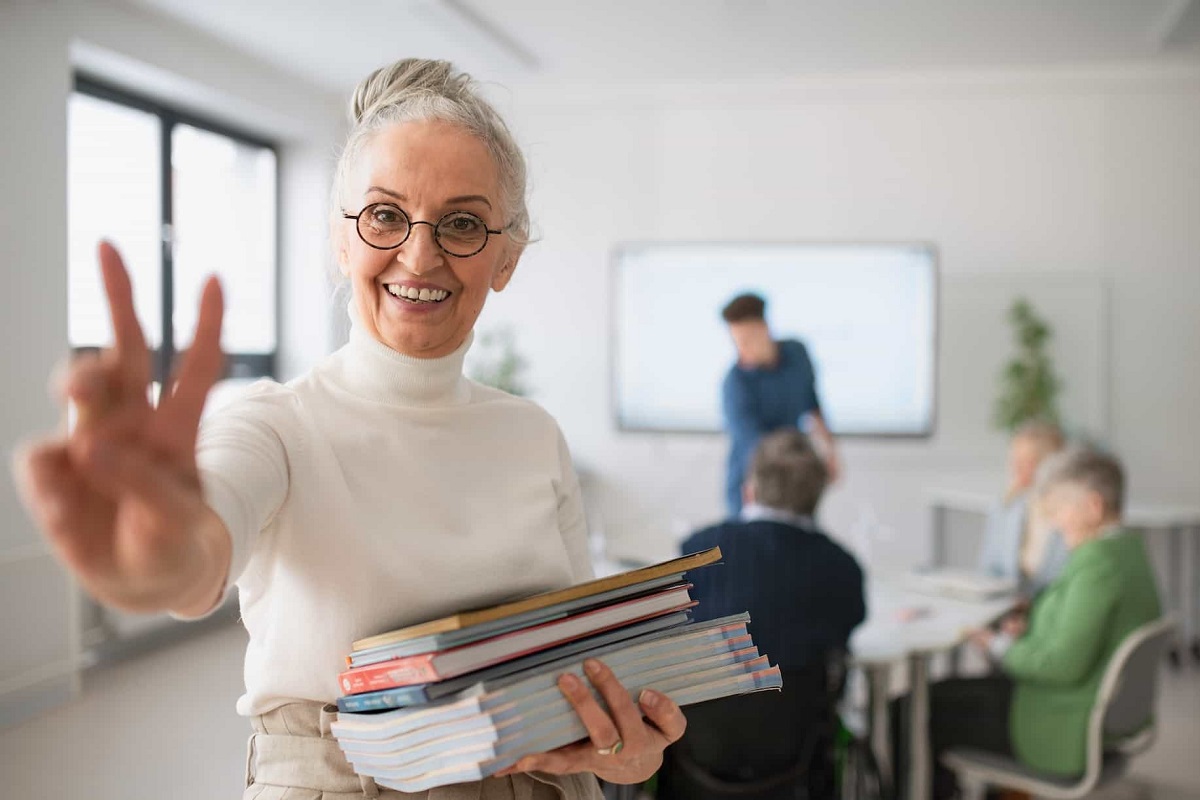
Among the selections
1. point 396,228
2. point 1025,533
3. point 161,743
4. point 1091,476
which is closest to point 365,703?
point 396,228

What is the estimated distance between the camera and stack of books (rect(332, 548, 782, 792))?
73 centimetres

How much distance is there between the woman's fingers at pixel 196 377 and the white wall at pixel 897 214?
5.56 metres

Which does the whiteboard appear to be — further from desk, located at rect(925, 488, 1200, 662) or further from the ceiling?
the ceiling

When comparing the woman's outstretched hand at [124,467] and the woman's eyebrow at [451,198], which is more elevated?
the woman's eyebrow at [451,198]

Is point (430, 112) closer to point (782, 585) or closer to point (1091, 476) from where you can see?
point (782, 585)

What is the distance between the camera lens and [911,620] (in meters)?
2.88

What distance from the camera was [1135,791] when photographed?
3.41m

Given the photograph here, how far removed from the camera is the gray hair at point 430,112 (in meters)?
0.89

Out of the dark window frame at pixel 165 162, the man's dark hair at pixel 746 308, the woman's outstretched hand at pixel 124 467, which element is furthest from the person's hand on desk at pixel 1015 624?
the dark window frame at pixel 165 162

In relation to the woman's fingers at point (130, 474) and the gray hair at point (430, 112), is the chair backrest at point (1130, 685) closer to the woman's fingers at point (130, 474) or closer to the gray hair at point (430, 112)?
the gray hair at point (430, 112)

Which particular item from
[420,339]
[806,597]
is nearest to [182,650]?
[806,597]

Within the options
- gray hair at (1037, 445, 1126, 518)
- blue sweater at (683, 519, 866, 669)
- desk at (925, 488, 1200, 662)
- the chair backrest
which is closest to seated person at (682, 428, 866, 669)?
blue sweater at (683, 519, 866, 669)

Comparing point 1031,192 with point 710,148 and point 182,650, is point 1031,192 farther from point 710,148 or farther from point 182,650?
point 182,650

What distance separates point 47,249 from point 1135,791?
463 cm
